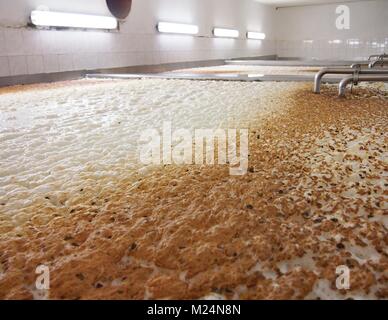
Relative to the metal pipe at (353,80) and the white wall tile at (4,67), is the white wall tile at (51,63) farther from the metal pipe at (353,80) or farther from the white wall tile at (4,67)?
the metal pipe at (353,80)

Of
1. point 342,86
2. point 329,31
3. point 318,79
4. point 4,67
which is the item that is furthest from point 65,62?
point 329,31

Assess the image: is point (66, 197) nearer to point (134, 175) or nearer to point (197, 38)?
point (134, 175)

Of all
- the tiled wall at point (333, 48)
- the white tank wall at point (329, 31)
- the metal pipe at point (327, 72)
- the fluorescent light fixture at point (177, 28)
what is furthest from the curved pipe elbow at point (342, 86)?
the white tank wall at point (329, 31)

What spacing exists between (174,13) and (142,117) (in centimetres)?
493

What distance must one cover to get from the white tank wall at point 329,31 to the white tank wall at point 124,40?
172cm

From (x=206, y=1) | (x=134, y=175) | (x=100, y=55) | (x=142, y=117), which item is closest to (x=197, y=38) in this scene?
(x=206, y=1)

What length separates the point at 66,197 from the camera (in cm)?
130

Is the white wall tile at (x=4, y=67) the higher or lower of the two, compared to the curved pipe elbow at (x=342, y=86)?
higher

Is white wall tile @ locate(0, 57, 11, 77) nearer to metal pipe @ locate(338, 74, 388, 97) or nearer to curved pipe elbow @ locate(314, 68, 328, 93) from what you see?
curved pipe elbow @ locate(314, 68, 328, 93)

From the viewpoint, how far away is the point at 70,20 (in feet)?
15.5

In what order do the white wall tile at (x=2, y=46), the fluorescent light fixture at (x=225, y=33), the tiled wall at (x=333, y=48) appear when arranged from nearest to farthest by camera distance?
the white wall tile at (x=2, y=46) < the fluorescent light fixture at (x=225, y=33) < the tiled wall at (x=333, y=48)

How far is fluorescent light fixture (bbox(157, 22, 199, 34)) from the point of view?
6.41m

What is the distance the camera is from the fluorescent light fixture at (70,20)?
14.3 feet

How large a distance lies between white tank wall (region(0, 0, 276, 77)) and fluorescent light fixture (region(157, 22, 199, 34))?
0.15 m
